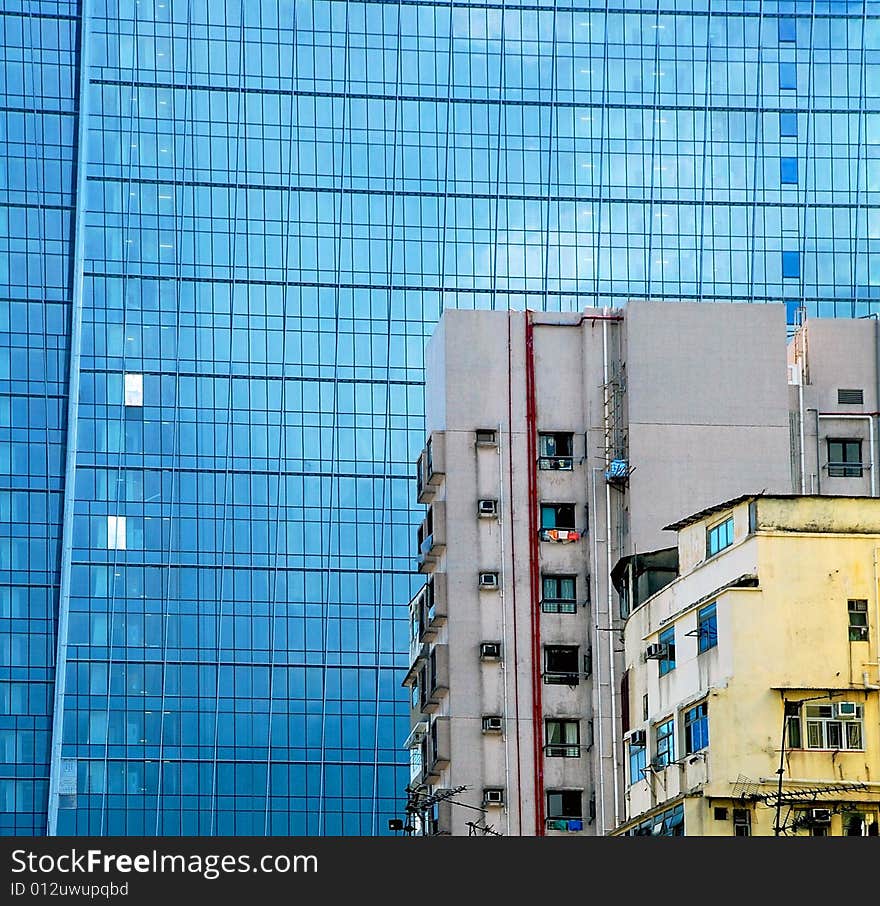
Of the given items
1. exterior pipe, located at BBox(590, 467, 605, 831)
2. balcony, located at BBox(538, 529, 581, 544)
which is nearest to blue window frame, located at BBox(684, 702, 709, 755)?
exterior pipe, located at BBox(590, 467, 605, 831)

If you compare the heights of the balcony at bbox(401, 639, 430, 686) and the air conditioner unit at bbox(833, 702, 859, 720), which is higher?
the balcony at bbox(401, 639, 430, 686)

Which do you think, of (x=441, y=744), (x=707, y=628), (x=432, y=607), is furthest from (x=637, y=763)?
(x=432, y=607)

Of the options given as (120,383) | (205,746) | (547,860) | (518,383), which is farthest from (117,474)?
(547,860)

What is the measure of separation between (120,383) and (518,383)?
3469 inches

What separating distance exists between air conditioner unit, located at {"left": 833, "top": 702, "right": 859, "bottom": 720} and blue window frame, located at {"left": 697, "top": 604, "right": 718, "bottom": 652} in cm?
436

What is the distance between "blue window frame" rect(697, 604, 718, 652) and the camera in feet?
265

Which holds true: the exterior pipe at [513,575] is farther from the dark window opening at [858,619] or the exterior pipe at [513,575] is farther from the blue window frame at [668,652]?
the dark window opening at [858,619]

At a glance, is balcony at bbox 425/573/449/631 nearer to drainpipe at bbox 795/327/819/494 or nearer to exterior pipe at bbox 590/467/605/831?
exterior pipe at bbox 590/467/605/831

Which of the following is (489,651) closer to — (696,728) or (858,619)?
(696,728)

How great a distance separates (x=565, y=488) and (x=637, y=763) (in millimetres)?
26352

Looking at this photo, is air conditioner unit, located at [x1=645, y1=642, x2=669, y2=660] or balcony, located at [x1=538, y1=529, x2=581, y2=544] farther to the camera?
balcony, located at [x1=538, y1=529, x2=581, y2=544]

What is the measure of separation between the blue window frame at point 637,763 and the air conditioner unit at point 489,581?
21934mm

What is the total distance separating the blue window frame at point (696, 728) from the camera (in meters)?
79.6

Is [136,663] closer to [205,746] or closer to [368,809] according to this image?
[205,746]
